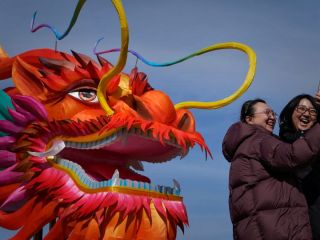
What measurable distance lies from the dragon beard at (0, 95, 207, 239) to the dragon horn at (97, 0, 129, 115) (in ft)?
0.63

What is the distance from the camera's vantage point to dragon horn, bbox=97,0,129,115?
5094mm

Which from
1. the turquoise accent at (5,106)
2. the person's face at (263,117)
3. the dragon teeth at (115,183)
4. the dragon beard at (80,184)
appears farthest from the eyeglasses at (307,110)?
the turquoise accent at (5,106)

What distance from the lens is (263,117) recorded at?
3.74 meters

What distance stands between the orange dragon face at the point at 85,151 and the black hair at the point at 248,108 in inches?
55.0

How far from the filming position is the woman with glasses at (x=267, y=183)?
325 cm

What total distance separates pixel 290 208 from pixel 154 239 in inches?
79.6

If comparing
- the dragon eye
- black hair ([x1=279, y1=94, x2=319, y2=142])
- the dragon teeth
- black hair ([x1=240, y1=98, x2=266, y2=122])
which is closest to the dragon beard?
the dragon teeth

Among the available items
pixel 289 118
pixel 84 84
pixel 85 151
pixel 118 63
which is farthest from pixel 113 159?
pixel 289 118

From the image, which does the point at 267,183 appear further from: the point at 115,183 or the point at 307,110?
the point at 115,183

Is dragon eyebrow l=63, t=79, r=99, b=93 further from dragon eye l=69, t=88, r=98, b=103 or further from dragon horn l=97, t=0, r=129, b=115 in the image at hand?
dragon horn l=97, t=0, r=129, b=115

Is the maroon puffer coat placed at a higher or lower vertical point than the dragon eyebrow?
lower

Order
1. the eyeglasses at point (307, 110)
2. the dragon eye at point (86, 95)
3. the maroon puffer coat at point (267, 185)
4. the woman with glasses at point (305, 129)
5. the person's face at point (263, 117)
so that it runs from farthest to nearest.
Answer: the dragon eye at point (86, 95)
the person's face at point (263, 117)
the eyeglasses at point (307, 110)
the woman with glasses at point (305, 129)
the maroon puffer coat at point (267, 185)

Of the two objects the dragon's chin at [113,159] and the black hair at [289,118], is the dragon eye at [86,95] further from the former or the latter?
the black hair at [289,118]

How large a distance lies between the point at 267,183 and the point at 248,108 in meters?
0.62
